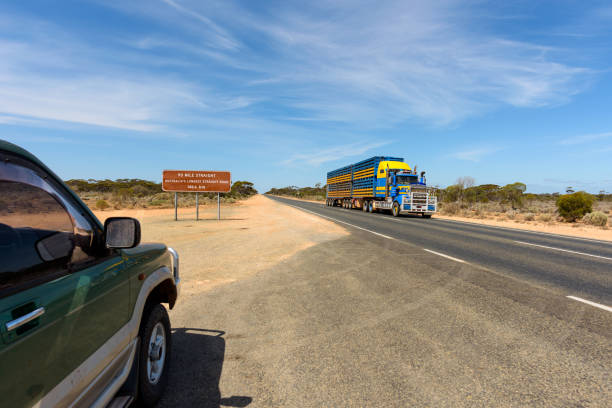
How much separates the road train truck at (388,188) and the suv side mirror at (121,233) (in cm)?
2299

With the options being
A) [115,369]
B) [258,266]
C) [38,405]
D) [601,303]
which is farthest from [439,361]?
[258,266]

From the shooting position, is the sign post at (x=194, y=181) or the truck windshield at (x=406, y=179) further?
the truck windshield at (x=406, y=179)

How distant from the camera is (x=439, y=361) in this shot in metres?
3.19

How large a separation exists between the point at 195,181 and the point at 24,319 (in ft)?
61.0

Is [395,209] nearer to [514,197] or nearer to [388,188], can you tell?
[388,188]

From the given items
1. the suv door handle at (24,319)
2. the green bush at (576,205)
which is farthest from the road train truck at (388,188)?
the suv door handle at (24,319)

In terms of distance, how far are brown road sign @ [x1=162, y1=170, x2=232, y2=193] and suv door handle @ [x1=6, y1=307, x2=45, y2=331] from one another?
1806 cm

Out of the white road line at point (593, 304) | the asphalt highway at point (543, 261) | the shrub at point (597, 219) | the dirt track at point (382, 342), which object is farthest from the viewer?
the shrub at point (597, 219)

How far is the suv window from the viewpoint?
156 centimetres

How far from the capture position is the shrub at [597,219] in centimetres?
2019

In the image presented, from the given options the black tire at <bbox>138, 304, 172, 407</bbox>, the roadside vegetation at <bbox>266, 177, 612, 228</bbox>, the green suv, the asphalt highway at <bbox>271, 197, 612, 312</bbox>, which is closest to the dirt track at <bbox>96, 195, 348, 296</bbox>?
the black tire at <bbox>138, 304, 172, 407</bbox>

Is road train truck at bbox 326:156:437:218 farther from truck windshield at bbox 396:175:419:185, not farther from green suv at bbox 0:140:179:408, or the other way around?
green suv at bbox 0:140:179:408

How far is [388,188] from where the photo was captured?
2547cm

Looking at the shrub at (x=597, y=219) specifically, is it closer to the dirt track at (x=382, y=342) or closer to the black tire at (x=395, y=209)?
the black tire at (x=395, y=209)
